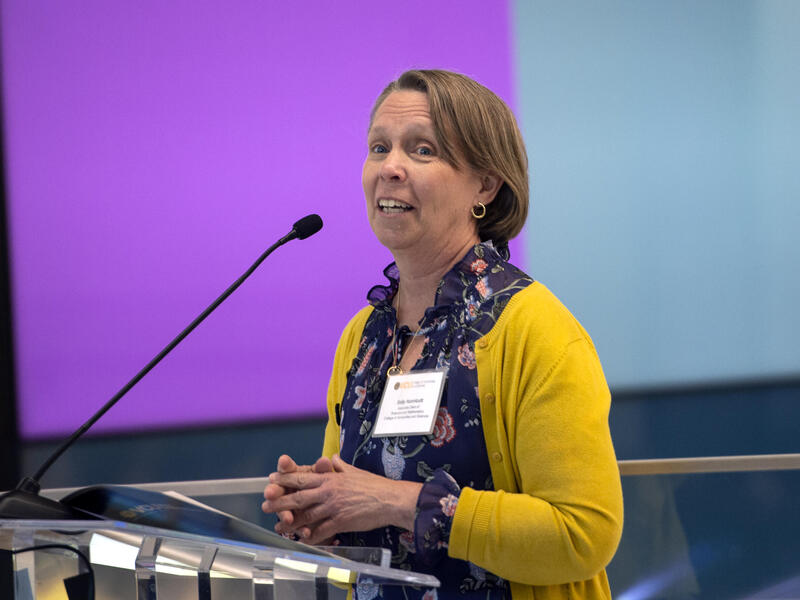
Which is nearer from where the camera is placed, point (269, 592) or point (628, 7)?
point (269, 592)

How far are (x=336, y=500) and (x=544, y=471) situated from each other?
0.32 m

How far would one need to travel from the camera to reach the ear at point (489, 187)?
1.54m

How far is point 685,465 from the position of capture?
2158 mm

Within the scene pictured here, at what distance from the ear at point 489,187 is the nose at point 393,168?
6.6 inches

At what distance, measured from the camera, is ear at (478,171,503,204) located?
5.04 ft

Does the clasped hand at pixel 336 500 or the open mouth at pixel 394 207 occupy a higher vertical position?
the open mouth at pixel 394 207

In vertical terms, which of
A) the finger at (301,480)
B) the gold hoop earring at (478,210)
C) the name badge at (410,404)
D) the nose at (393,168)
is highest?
the nose at (393,168)

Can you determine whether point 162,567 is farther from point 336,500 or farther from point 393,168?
point 393,168

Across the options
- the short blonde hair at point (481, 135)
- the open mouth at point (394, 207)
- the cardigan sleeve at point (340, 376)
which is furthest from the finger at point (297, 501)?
the short blonde hair at point (481, 135)

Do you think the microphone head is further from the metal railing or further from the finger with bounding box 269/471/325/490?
the metal railing

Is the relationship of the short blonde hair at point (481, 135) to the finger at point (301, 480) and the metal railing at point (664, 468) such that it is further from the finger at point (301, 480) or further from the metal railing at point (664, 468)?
the metal railing at point (664, 468)

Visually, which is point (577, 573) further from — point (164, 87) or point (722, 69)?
point (164, 87)

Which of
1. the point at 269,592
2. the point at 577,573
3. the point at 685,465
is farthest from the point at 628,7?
the point at 269,592

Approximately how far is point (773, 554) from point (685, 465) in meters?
0.59
